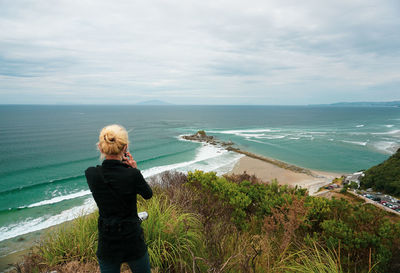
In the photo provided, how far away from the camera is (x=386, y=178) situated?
19.7 metres

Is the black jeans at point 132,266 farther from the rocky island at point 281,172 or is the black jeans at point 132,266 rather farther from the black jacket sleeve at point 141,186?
the rocky island at point 281,172

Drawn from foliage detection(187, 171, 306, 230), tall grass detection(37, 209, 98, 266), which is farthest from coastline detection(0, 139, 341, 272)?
tall grass detection(37, 209, 98, 266)

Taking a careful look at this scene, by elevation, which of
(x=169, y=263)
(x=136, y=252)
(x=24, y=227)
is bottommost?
(x=24, y=227)

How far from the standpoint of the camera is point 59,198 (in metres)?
18.9

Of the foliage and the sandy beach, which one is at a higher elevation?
the foliage

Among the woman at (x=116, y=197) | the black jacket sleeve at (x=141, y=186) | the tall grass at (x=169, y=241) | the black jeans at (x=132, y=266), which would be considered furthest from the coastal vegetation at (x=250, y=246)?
the black jacket sleeve at (x=141, y=186)

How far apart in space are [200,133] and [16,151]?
3399 cm

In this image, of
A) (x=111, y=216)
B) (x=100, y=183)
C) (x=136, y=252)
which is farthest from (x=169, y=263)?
(x=100, y=183)

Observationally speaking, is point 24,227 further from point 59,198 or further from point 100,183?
point 100,183

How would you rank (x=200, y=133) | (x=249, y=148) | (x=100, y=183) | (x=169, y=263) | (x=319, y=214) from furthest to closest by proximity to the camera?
1. (x=200, y=133)
2. (x=249, y=148)
3. (x=319, y=214)
4. (x=169, y=263)
5. (x=100, y=183)

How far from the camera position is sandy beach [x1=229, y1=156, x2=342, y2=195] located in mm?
25169

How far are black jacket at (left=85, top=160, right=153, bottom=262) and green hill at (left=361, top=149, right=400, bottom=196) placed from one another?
919 inches

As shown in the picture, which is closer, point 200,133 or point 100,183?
point 100,183

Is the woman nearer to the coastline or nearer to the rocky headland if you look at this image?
the coastline
